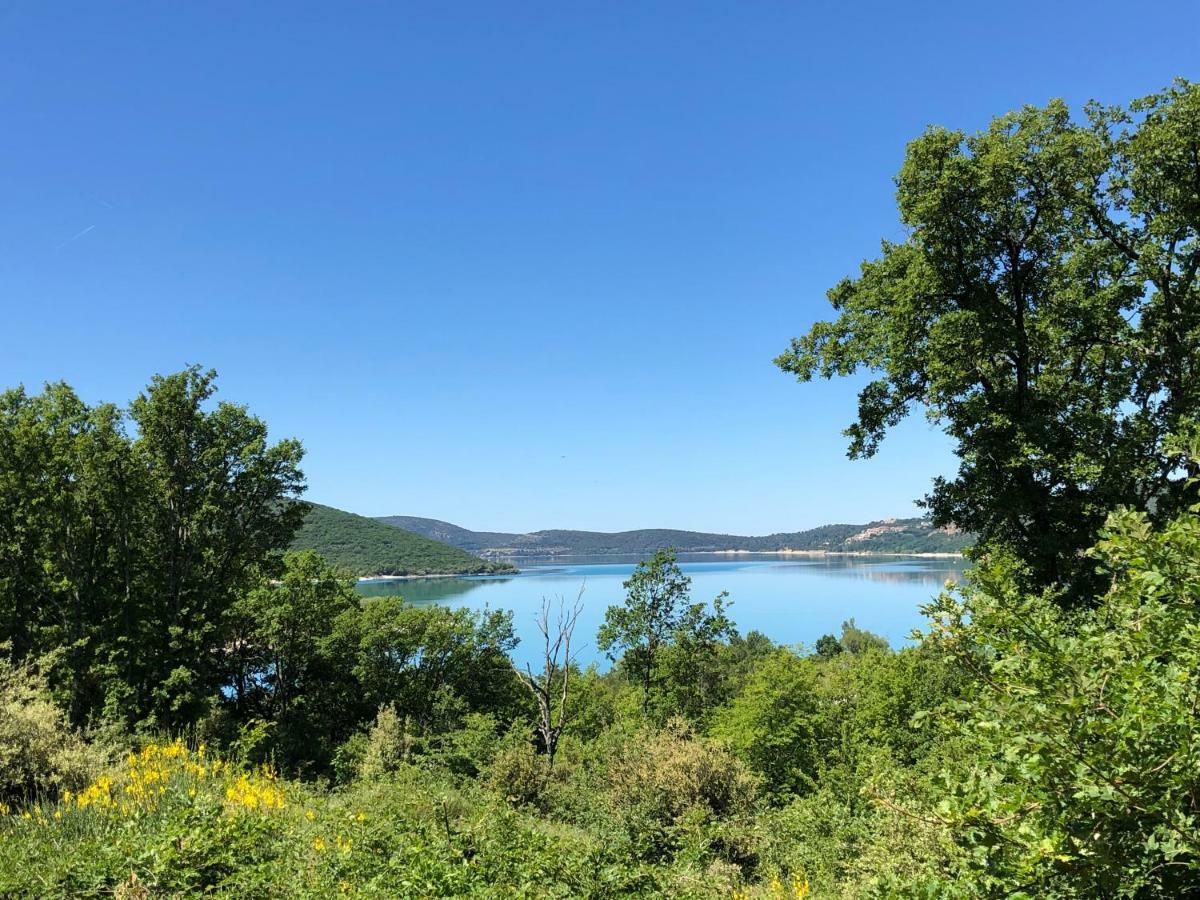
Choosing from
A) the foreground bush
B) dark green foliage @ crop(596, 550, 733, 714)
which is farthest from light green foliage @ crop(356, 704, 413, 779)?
the foreground bush

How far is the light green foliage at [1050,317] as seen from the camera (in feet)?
29.8

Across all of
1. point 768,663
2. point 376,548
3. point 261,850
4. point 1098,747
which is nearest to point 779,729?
point 768,663

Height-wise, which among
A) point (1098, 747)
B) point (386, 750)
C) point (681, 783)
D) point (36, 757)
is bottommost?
point (386, 750)

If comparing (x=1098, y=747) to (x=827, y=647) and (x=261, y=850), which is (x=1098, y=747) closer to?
(x=261, y=850)

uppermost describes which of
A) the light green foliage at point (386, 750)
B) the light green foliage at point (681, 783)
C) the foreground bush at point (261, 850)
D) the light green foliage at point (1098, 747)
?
the light green foliage at point (1098, 747)

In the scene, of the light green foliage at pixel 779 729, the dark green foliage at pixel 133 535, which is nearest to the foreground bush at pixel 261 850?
the dark green foliage at pixel 133 535

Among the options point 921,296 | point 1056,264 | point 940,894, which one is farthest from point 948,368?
point 940,894

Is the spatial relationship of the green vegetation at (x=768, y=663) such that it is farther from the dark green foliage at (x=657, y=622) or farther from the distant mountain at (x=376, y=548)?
the distant mountain at (x=376, y=548)

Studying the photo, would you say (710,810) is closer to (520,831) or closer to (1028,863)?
(520,831)

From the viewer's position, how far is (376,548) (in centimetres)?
12925

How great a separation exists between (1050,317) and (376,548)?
133 m

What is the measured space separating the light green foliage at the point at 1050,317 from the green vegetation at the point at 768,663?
0.06m

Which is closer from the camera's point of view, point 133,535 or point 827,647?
point 133,535

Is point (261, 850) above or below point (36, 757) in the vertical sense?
below
